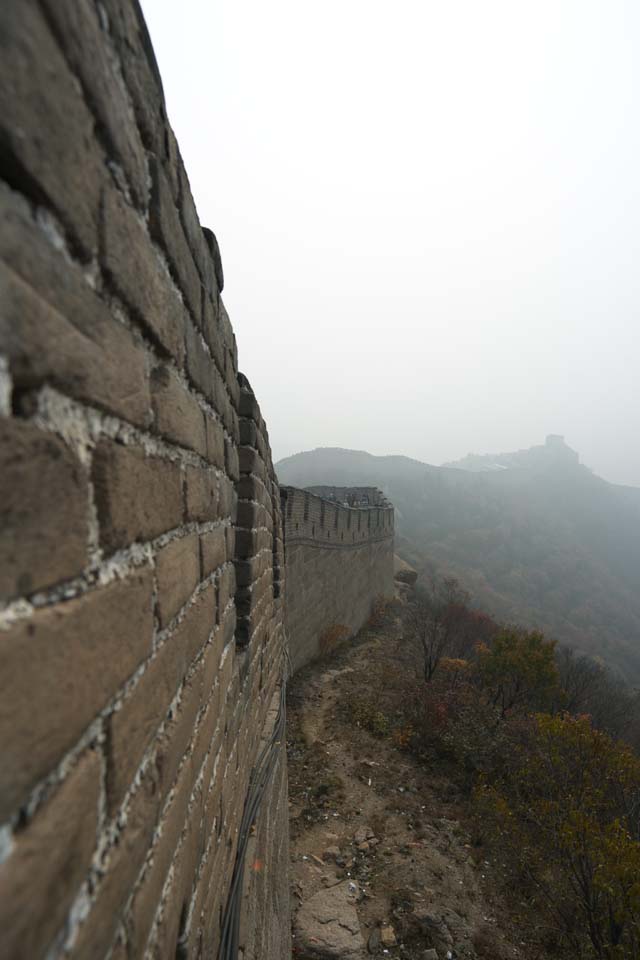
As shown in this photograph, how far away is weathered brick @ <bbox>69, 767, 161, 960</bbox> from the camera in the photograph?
21.3 inches

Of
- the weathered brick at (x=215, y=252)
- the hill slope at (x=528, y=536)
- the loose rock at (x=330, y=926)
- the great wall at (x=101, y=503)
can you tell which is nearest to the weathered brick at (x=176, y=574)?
the great wall at (x=101, y=503)

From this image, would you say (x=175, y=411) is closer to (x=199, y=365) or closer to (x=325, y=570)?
(x=199, y=365)

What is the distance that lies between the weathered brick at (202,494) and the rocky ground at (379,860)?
16.4 ft

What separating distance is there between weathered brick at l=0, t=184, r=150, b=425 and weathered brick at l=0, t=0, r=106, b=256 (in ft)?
0.11

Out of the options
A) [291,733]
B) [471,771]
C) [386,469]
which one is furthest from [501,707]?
[386,469]

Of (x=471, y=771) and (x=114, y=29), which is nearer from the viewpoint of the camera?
(x=114, y=29)

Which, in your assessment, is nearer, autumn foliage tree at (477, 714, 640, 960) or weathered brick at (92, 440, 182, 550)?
weathered brick at (92, 440, 182, 550)

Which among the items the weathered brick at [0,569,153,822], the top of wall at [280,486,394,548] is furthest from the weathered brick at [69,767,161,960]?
the top of wall at [280,486,394,548]

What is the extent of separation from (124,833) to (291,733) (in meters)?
7.68

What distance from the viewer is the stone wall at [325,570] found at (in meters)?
8.36

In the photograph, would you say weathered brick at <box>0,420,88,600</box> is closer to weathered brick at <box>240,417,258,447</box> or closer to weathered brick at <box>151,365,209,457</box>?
weathered brick at <box>151,365,209,457</box>

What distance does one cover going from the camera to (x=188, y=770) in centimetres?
105

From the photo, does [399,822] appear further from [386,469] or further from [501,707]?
[386,469]

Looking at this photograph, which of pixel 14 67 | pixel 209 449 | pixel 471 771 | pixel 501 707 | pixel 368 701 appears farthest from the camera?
pixel 501 707
